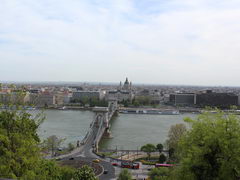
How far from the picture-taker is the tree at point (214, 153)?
257 cm

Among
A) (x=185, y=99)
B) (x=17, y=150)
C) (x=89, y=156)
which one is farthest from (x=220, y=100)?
(x=17, y=150)

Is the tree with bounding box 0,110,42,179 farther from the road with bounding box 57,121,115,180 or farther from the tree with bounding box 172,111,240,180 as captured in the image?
the road with bounding box 57,121,115,180

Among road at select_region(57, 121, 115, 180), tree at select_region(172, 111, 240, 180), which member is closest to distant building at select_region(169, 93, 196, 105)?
road at select_region(57, 121, 115, 180)

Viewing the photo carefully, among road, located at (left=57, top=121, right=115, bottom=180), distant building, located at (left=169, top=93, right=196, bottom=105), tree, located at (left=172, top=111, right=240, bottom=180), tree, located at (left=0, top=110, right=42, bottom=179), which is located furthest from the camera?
distant building, located at (left=169, top=93, right=196, bottom=105)

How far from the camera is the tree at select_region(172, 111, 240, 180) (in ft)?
8.44

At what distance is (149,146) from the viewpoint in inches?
364

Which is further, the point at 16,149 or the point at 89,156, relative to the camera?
the point at 89,156

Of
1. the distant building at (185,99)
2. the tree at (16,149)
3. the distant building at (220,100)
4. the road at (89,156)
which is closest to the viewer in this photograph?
the tree at (16,149)

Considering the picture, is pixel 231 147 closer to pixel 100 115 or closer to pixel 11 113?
pixel 11 113

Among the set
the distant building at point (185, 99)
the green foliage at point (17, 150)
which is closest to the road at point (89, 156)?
the green foliage at point (17, 150)

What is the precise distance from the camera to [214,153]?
9.07 feet

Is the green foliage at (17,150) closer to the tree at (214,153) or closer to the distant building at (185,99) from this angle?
the tree at (214,153)

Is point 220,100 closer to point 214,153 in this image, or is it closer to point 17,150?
point 214,153

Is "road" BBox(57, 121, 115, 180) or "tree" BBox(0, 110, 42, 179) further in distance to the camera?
"road" BBox(57, 121, 115, 180)
